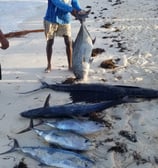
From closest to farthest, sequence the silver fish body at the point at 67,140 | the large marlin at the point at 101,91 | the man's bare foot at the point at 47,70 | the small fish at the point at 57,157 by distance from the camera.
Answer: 1. the small fish at the point at 57,157
2. the silver fish body at the point at 67,140
3. the large marlin at the point at 101,91
4. the man's bare foot at the point at 47,70

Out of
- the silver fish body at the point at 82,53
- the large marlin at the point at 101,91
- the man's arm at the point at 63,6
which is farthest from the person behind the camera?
the silver fish body at the point at 82,53

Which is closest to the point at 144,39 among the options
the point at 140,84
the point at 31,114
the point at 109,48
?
the point at 109,48

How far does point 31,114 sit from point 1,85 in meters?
1.32

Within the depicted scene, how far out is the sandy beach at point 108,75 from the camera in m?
4.48

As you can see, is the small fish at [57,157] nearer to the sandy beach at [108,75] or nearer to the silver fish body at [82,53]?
the sandy beach at [108,75]

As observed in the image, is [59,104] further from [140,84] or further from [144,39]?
[144,39]

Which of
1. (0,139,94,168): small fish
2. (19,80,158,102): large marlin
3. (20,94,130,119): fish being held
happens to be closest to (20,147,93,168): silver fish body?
(0,139,94,168): small fish

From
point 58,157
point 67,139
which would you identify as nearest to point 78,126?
point 67,139

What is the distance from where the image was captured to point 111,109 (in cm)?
531

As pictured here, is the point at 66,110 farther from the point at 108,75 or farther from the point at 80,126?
the point at 108,75

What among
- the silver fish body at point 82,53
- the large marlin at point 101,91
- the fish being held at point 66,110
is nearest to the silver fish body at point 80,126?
the fish being held at point 66,110

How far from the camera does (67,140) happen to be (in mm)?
4520

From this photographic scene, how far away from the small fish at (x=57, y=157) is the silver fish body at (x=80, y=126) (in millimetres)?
429

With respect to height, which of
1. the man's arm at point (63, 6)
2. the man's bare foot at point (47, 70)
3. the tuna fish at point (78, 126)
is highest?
the man's arm at point (63, 6)
